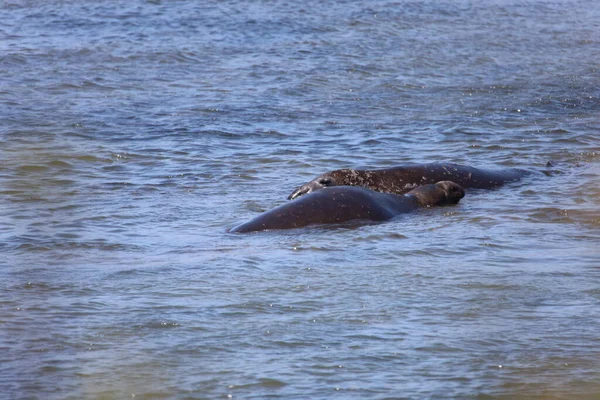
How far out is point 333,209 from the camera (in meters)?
7.40

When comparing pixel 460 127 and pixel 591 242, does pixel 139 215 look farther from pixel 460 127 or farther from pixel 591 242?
pixel 460 127

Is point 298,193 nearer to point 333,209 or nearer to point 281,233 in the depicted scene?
point 333,209

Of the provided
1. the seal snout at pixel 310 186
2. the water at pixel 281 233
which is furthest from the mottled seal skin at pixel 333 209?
the seal snout at pixel 310 186

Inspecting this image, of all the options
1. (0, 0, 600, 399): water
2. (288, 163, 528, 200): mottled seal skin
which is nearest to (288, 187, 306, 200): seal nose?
(288, 163, 528, 200): mottled seal skin

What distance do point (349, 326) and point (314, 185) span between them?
3.26 m

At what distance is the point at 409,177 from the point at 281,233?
1.98 metres

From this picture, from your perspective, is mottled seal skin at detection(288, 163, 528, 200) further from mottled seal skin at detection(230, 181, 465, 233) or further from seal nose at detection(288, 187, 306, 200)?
mottled seal skin at detection(230, 181, 465, 233)

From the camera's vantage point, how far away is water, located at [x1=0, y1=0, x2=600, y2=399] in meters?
4.58

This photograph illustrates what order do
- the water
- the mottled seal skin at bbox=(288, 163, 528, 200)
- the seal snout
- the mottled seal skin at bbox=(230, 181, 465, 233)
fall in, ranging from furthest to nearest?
the mottled seal skin at bbox=(288, 163, 528, 200), the seal snout, the mottled seal skin at bbox=(230, 181, 465, 233), the water

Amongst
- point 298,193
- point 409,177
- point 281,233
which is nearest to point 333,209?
point 281,233

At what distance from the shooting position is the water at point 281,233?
4.58 m

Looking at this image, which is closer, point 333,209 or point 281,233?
point 281,233

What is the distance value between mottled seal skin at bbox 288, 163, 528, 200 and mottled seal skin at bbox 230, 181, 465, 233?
515 mm

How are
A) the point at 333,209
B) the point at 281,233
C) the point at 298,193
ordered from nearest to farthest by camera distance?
the point at 281,233
the point at 333,209
the point at 298,193
